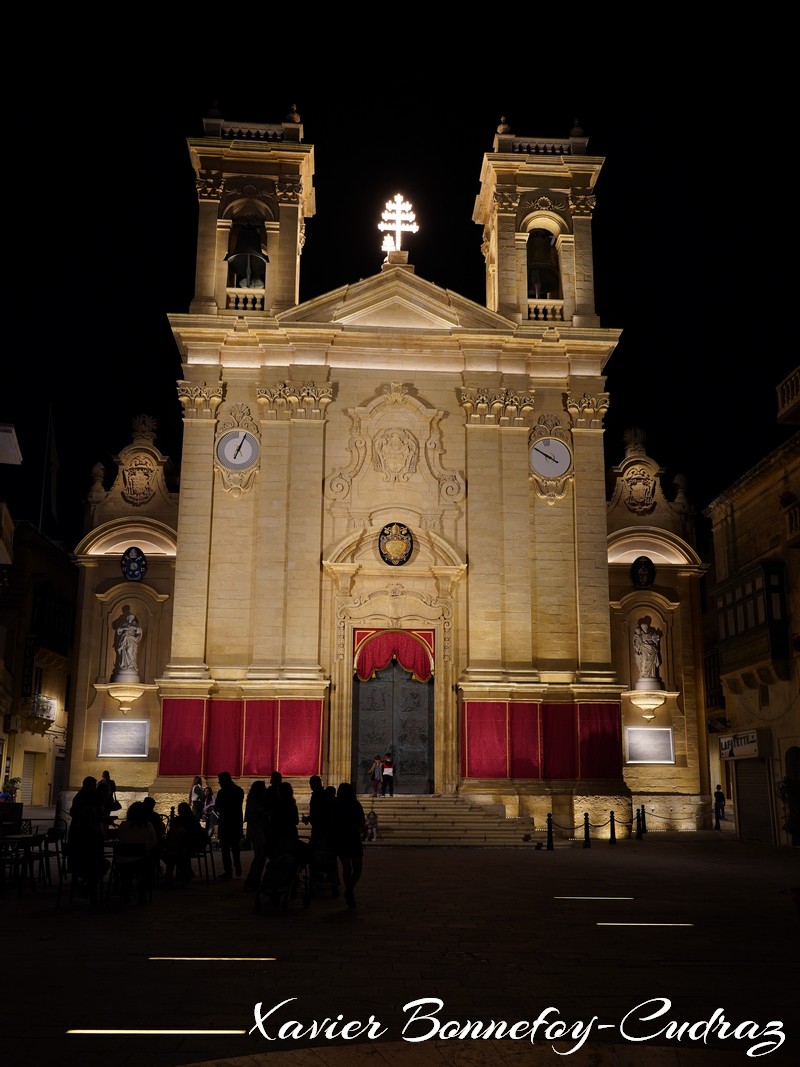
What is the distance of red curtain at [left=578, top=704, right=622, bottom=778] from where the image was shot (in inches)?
1073

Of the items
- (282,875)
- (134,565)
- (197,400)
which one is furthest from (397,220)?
(282,875)

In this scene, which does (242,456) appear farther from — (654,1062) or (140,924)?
(654,1062)

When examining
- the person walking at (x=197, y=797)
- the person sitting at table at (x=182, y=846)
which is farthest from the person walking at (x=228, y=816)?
the person walking at (x=197, y=797)

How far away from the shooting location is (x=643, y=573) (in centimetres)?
3180

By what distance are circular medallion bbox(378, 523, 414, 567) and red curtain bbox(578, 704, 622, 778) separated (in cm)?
631

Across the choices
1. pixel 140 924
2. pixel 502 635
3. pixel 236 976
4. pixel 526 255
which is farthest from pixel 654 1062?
pixel 526 255

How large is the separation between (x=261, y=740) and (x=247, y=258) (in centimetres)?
1430

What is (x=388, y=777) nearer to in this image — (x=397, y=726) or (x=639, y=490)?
(x=397, y=726)

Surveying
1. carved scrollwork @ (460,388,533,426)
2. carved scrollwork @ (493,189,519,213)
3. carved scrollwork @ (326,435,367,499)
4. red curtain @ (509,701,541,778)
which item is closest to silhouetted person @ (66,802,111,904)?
red curtain @ (509,701,541,778)

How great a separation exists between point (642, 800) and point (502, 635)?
23.3 ft

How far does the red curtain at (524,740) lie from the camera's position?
27.0 metres

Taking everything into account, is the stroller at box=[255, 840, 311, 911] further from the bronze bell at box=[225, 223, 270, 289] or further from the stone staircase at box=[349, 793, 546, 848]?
the bronze bell at box=[225, 223, 270, 289]

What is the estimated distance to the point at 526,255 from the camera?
104 feet

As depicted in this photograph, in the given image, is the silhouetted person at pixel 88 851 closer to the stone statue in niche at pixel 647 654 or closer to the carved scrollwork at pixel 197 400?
the carved scrollwork at pixel 197 400
